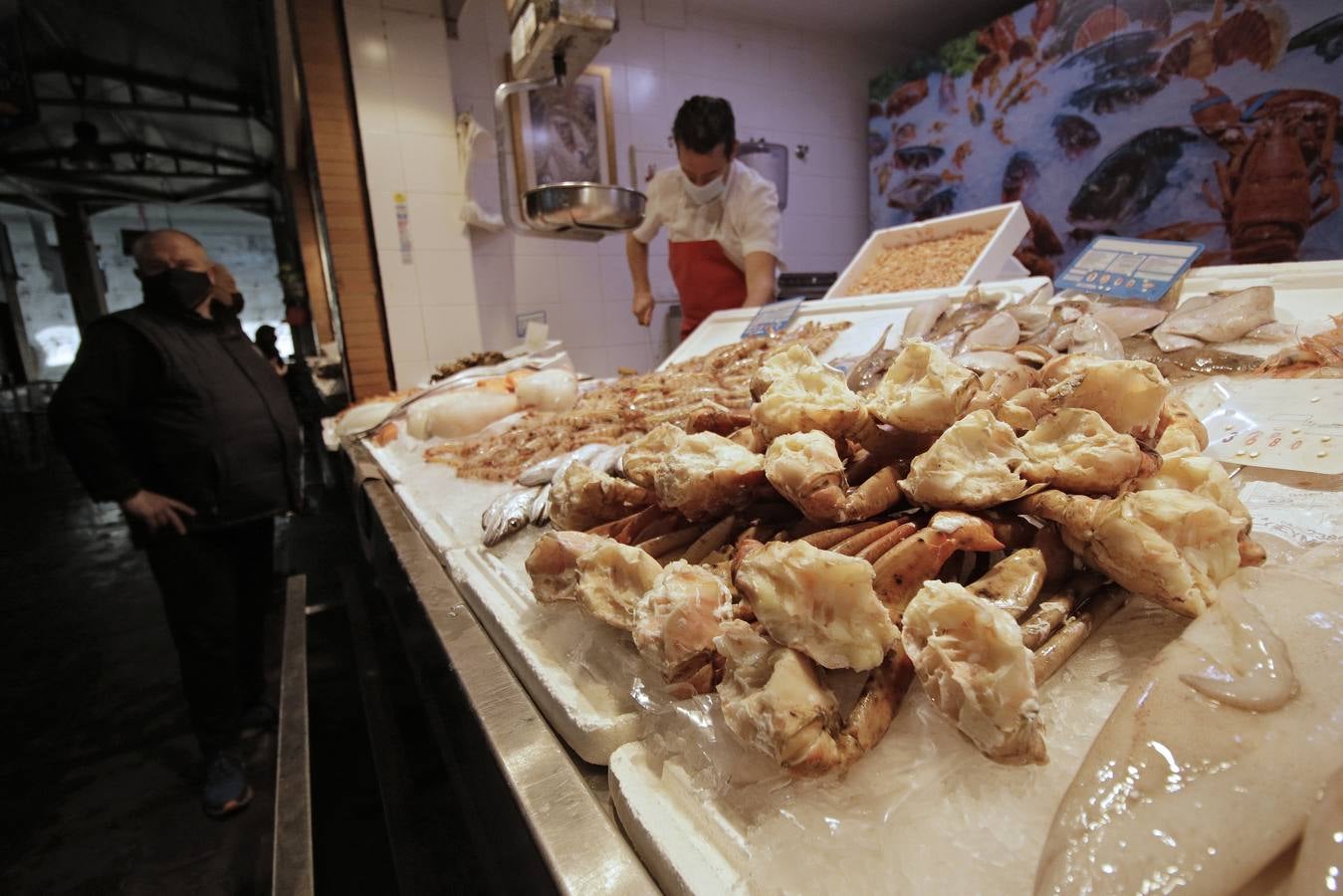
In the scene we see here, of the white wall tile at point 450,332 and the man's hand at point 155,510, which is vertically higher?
the white wall tile at point 450,332

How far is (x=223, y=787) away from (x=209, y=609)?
76 cm

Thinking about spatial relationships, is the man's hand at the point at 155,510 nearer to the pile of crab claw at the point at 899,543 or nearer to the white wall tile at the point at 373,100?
the pile of crab claw at the point at 899,543

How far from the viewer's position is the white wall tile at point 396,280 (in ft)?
15.4

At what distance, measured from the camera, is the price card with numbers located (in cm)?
101

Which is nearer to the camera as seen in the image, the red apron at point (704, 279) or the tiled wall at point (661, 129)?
the red apron at point (704, 279)

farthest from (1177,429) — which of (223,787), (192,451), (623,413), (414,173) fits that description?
(414,173)

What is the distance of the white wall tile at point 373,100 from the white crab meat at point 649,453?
4.64m

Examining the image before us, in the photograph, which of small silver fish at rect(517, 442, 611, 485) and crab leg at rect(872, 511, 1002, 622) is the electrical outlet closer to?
small silver fish at rect(517, 442, 611, 485)

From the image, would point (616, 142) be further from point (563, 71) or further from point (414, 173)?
point (563, 71)

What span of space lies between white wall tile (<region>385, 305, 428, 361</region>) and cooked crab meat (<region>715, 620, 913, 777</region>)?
476 cm

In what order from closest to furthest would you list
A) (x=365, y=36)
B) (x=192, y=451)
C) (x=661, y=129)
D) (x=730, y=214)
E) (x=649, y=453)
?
1. (x=649, y=453)
2. (x=192, y=451)
3. (x=730, y=214)
4. (x=365, y=36)
5. (x=661, y=129)

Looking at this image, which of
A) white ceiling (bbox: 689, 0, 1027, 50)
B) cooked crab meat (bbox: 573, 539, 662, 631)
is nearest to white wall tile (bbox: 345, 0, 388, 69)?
white ceiling (bbox: 689, 0, 1027, 50)

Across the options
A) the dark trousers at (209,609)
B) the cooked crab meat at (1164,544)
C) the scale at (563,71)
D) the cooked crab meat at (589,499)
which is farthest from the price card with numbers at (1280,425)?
the dark trousers at (209,609)

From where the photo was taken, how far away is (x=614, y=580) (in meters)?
0.83
